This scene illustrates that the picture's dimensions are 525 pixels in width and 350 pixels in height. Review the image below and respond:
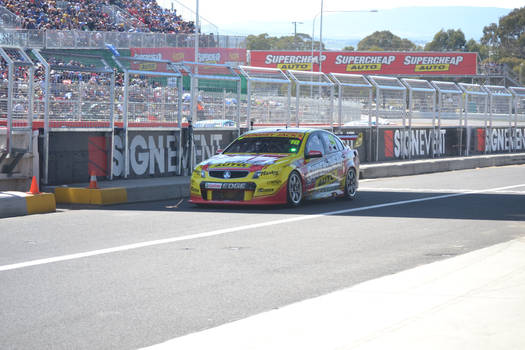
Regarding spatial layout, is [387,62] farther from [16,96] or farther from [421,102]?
[16,96]

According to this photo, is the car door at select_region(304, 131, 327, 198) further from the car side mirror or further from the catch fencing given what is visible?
the catch fencing

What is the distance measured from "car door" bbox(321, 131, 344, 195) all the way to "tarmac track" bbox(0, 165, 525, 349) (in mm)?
370

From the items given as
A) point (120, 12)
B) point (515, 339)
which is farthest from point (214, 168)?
point (120, 12)

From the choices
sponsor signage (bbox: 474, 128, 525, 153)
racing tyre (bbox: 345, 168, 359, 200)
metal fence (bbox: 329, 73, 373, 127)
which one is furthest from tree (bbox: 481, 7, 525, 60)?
racing tyre (bbox: 345, 168, 359, 200)

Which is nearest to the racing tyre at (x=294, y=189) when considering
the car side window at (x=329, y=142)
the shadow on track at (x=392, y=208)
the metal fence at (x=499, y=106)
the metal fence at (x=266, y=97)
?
the shadow on track at (x=392, y=208)

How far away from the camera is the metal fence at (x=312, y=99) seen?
2398cm

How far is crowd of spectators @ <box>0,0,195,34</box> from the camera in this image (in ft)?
178

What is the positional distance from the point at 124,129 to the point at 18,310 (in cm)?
1162

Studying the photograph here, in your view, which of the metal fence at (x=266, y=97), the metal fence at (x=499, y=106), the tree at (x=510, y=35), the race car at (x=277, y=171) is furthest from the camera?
the tree at (x=510, y=35)

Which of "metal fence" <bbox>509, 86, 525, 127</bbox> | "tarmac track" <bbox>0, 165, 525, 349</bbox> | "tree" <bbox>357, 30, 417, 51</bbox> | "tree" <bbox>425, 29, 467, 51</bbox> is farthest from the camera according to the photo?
"tree" <bbox>425, 29, 467, 51</bbox>

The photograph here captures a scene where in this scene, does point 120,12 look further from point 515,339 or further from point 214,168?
point 515,339

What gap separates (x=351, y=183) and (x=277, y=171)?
9.35 feet

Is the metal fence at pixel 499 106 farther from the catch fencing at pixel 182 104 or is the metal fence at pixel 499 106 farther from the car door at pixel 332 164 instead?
the car door at pixel 332 164

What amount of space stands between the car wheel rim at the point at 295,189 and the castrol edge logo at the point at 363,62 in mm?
76216
